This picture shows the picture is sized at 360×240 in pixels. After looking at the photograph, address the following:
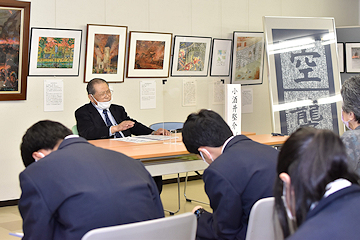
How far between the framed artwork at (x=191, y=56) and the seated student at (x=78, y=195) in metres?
4.21

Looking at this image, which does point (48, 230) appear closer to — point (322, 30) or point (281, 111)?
point (281, 111)

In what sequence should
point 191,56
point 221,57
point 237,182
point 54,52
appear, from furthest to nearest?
point 221,57 < point 191,56 < point 54,52 < point 237,182

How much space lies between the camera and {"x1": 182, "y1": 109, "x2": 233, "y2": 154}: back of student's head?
2143 millimetres

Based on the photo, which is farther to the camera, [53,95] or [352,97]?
[53,95]

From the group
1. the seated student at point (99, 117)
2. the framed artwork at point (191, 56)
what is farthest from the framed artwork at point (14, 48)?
the framed artwork at point (191, 56)

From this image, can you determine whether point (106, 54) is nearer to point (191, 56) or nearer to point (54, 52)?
point (54, 52)

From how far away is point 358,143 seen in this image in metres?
2.24

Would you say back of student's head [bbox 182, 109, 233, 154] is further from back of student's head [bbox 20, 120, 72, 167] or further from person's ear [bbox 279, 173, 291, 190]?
person's ear [bbox 279, 173, 291, 190]

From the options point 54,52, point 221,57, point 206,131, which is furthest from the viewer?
point 221,57

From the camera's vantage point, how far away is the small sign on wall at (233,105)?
376 cm

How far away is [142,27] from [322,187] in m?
4.77

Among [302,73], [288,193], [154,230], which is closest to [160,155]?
[154,230]

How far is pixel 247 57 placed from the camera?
6309 mm

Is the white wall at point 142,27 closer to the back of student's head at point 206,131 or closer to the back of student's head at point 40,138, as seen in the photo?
the back of student's head at point 206,131
